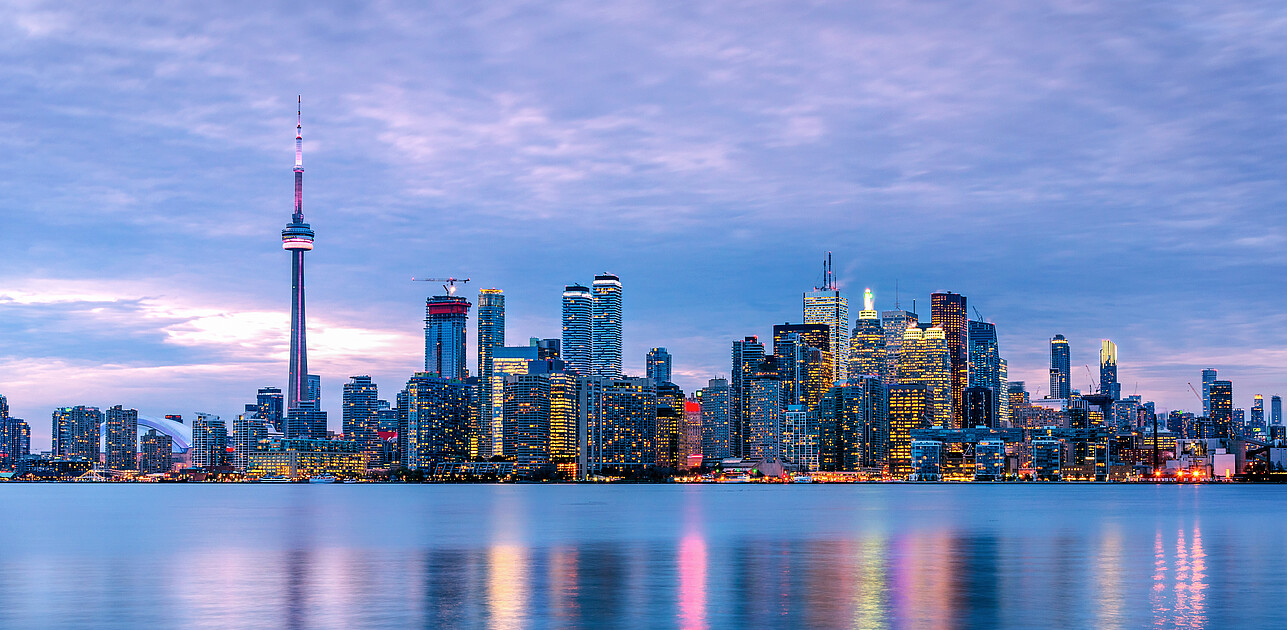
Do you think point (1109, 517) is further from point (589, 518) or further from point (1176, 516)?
point (589, 518)

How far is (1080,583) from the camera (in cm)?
7225

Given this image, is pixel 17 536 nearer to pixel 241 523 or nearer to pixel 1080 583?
pixel 241 523

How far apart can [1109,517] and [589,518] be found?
6390cm

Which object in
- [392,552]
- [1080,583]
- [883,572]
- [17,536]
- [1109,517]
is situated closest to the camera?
[1080,583]

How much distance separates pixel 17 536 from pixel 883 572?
8451 centimetres

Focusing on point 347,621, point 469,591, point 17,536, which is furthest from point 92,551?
point 347,621

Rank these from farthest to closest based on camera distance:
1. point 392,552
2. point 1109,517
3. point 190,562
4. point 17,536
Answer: point 1109,517 → point 17,536 → point 392,552 → point 190,562

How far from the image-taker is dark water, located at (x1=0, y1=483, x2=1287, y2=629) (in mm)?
56719

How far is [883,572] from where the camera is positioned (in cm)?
8006

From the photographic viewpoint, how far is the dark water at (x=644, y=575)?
5672 centimetres

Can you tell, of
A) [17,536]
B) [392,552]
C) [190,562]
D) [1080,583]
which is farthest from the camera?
[17,536]

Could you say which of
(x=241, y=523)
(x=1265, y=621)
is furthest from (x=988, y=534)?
(x=241, y=523)

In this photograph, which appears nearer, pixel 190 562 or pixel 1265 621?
pixel 1265 621

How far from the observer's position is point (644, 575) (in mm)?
78062
